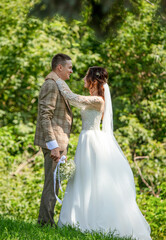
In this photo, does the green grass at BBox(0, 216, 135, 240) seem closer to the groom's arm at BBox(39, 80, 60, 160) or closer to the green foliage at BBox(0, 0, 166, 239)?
the groom's arm at BBox(39, 80, 60, 160)

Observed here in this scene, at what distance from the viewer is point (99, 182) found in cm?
386

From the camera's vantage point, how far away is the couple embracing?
3.73m

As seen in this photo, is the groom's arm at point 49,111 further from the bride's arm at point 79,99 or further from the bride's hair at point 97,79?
the bride's hair at point 97,79

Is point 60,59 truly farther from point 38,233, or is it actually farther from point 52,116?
point 38,233

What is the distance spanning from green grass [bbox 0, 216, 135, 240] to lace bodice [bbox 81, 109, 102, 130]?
1116 mm

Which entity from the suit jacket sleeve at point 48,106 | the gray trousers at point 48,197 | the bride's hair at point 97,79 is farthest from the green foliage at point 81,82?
the suit jacket sleeve at point 48,106

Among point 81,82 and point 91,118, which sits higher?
point 81,82

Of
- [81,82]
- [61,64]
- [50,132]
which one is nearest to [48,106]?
[50,132]

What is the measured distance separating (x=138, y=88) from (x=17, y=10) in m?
3.45

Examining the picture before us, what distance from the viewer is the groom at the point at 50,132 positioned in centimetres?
382

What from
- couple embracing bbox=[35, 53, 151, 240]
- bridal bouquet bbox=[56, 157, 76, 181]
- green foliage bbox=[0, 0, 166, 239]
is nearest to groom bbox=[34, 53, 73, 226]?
couple embracing bbox=[35, 53, 151, 240]

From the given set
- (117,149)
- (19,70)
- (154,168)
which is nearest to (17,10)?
(19,70)

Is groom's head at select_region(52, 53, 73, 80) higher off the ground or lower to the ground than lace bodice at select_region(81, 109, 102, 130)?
higher

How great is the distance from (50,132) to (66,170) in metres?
0.42
